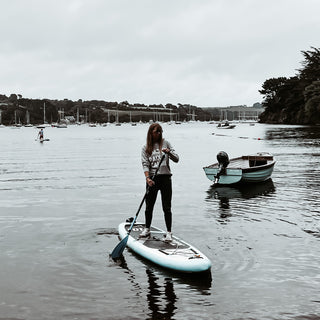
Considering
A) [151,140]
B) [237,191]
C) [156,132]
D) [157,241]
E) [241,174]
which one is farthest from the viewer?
[241,174]

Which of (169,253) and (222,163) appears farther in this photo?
(222,163)

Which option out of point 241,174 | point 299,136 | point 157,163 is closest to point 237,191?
point 241,174

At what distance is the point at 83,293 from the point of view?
953cm

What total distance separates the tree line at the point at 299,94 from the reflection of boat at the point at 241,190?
11240cm

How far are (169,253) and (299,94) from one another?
16383 centimetres

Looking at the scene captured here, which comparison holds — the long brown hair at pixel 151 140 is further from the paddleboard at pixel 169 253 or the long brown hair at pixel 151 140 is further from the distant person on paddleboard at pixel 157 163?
the paddleboard at pixel 169 253

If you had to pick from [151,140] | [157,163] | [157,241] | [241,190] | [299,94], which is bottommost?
[241,190]

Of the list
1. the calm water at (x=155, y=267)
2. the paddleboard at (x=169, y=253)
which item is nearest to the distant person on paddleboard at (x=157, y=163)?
the paddleboard at (x=169, y=253)

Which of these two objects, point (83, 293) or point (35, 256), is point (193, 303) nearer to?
point (83, 293)

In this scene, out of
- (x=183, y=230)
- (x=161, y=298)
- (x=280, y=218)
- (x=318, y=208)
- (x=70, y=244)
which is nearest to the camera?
(x=161, y=298)

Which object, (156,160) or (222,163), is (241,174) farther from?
(156,160)

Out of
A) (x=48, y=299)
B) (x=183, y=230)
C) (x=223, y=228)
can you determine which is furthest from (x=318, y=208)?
(x=48, y=299)

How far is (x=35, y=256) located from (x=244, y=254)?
5412 millimetres

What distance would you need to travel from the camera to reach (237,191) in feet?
77.4
